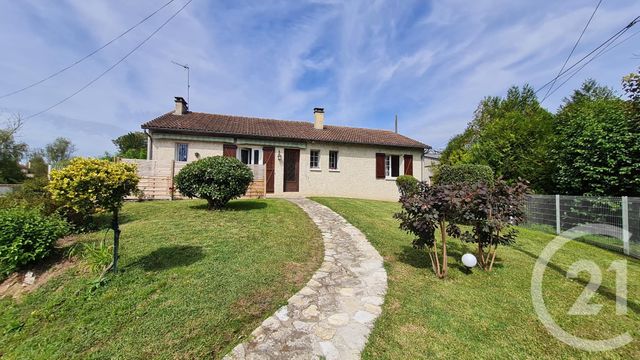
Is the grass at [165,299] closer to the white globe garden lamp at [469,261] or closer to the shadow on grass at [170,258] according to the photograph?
the shadow on grass at [170,258]

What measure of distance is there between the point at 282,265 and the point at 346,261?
117cm

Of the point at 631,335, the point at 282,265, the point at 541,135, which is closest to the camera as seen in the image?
the point at 631,335

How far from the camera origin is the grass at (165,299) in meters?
2.63

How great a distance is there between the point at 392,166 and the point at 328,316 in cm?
1381

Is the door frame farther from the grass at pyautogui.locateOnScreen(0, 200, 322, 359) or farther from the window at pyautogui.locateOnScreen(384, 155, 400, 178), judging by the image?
the grass at pyautogui.locateOnScreen(0, 200, 322, 359)

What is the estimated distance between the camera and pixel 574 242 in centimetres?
700

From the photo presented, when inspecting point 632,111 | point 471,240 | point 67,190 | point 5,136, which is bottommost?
point 471,240

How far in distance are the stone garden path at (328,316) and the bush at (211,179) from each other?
14.1 feet

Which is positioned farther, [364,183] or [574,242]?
[364,183]

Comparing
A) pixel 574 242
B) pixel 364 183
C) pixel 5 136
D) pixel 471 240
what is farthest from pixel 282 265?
pixel 5 136

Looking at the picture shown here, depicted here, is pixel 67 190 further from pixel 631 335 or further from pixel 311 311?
pixel 631 335

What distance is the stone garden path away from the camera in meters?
2.47

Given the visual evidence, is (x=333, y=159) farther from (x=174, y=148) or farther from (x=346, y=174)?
(x=174, y=148)

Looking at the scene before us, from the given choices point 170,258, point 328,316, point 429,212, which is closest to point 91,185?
point 170,258
